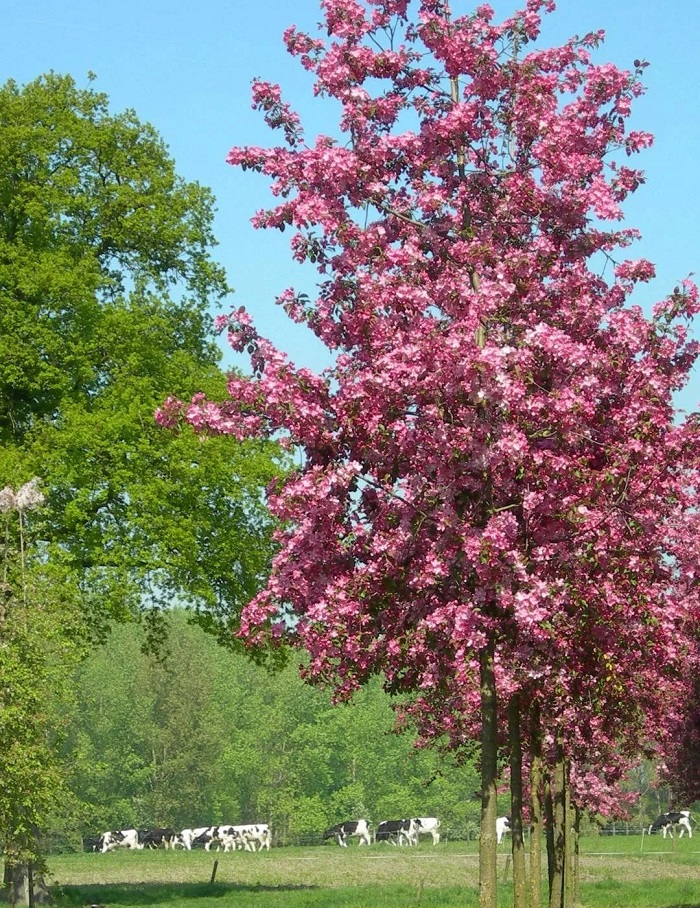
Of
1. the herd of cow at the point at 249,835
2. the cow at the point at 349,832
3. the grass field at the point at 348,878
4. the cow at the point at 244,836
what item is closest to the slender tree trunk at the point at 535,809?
the grass field at the point at 348,878

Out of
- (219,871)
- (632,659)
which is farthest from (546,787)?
(219,871)

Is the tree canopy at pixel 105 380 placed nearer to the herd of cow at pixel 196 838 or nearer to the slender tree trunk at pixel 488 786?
the slender tree trunk at pixel 488 786

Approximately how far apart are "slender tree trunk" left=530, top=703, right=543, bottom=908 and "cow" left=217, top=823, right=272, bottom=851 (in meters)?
74.0

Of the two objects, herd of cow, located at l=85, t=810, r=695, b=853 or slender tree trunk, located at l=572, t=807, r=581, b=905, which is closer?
slender tree trunk, located at l=572, t=807, r=581, b=905

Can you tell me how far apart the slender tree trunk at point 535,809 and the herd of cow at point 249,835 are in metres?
69.8

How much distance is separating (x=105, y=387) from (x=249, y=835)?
67.0 m

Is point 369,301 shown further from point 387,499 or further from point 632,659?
point 632,659

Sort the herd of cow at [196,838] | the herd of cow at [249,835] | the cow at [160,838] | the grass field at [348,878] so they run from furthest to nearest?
1. the cow at [160,838]
2. the herd of cow at [249,835]
3. the herd of cow at [196,838]
4. the grass field at [348,878]

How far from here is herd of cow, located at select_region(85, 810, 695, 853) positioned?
329ft

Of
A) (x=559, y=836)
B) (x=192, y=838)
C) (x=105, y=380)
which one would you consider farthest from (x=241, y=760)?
(x=559, y=836)

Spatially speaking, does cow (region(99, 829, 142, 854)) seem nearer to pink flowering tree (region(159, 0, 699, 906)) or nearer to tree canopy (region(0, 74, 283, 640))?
Answer: tree canopy (region(0, 74, 283, 640))

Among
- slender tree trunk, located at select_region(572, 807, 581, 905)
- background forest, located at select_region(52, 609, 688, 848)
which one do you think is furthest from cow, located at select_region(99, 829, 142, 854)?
slender tree trunk, located at select_region(572, 807, 581, 905)

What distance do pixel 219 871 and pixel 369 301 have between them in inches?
1850

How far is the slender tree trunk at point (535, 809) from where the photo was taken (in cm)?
2362
